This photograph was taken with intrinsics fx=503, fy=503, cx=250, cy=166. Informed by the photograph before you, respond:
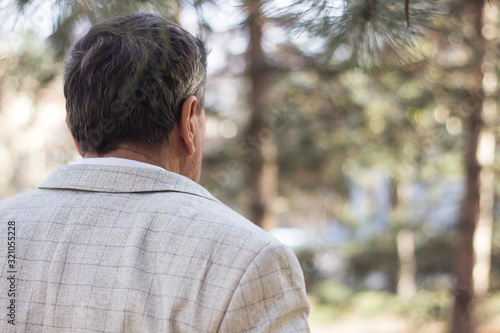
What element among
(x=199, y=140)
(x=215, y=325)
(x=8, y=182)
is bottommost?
(x=8, y=182)

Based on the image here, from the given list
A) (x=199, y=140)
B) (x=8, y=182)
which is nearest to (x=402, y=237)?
(x=8, y=182)

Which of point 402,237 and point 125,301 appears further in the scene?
point 402,237

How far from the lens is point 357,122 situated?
6.58 meters

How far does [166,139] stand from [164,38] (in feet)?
0.74

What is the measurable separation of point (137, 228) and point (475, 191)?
472cm

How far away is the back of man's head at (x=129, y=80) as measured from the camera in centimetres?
111

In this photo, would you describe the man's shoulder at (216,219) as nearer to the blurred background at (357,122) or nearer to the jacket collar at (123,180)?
the jacket collar at (123,180)

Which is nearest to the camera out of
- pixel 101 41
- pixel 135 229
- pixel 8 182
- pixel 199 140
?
pixel 135 229

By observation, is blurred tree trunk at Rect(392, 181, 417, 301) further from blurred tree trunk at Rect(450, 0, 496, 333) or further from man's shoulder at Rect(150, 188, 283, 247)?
man's shoulder at Rect(150, 188, 283, 247)

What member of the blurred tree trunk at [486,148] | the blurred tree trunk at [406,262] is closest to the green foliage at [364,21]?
the blurred tree trunk at [486,148]

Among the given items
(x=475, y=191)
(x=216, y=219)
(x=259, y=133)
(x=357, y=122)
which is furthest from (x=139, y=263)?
(x=357, y=122)

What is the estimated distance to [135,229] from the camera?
1.02 meters

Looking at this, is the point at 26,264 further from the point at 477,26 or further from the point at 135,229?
the point at 477,26

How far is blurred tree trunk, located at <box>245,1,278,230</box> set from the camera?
5906 mm
